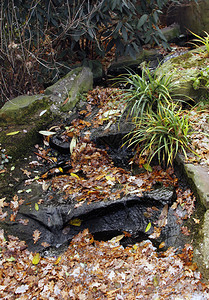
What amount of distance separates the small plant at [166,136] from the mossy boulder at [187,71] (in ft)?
2.48

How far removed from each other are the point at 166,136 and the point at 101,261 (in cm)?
196

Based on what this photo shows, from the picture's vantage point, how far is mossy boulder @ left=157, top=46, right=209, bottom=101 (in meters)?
4.86

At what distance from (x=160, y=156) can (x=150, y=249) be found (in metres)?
1.43

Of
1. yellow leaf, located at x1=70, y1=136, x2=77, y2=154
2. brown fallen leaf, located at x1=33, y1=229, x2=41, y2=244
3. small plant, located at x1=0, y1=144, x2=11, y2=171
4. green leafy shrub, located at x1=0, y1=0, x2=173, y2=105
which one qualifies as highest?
green leafy shrub, located at x1=0, y1=0, x2=173, y2=105

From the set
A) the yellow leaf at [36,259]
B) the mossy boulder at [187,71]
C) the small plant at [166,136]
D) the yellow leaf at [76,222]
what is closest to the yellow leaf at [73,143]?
the small plant at [166,136]

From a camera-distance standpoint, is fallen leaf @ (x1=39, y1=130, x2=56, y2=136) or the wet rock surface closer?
the wet rock surface

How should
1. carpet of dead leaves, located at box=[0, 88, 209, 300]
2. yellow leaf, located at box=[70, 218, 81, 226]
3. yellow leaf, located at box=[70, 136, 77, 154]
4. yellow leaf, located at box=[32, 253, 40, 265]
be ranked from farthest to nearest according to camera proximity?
yellow leaf, located at box=[70, 136, 77, 154]
yellow leaf, located at box=[70, 218, 81, 226]
yellow leaf, located at box=[32, 253, 40, 265]
carpet of dead leaves, located at box=[0, 88, 209, 300]

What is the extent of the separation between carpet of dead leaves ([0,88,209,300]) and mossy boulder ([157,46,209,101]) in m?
0.52

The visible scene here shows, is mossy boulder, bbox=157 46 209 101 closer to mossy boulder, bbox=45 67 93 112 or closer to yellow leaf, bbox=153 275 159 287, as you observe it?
mossy boulder, bbox=45 67 93 112

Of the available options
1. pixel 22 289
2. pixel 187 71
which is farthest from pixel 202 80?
pixel 22 289

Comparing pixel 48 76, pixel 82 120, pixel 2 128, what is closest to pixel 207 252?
pixel 82 120

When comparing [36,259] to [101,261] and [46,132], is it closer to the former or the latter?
[101,261]

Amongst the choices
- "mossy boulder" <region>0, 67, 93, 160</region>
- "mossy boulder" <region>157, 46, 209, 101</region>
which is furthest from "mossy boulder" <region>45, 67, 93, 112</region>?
"mossy boulder" <region>157, 46, 209, 101</region>

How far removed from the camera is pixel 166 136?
4117mm
